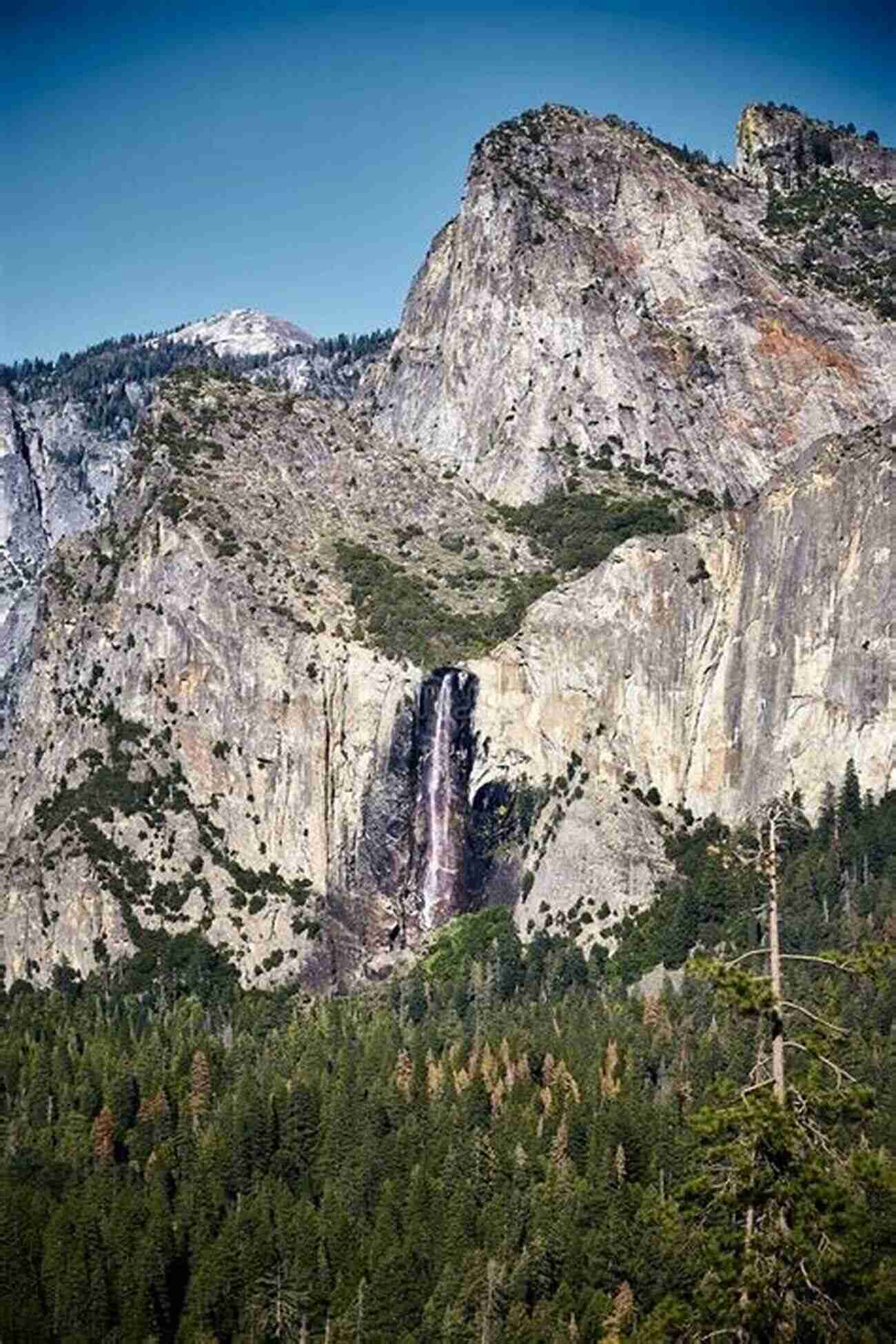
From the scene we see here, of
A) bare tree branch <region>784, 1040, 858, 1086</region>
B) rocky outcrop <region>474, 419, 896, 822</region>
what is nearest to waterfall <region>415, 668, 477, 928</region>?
rocky outcrop <region>474, 419, 896, 822</region>

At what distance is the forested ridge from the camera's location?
9456 cm

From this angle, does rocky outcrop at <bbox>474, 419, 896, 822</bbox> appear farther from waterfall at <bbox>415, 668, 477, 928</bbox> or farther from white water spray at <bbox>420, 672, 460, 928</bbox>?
white water spray at <bbox>420, 672, 460, 928</bbox>

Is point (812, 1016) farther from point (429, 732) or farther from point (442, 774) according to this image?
point (442, 774)

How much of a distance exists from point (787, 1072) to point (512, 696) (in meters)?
137

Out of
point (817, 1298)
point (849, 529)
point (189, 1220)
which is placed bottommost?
point (189, 1220)

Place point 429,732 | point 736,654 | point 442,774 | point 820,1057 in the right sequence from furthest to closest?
point 442,774 < point 429,732 < point 736,654 < point 820,1057

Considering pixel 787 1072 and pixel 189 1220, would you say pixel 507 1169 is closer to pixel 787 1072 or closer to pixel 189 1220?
pixel 189 1220

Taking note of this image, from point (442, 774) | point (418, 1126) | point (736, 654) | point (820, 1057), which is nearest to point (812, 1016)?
point (820, 1057)

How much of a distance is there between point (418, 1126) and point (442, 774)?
63.1m

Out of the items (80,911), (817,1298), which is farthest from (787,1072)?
(80,911)

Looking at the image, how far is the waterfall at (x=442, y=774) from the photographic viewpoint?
173375 millimetres

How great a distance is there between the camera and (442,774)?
176125mm

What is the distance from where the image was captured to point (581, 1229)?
9806 centimetres

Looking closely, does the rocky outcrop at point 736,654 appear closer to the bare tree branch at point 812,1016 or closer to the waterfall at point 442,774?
the waterfall at point 442,774
